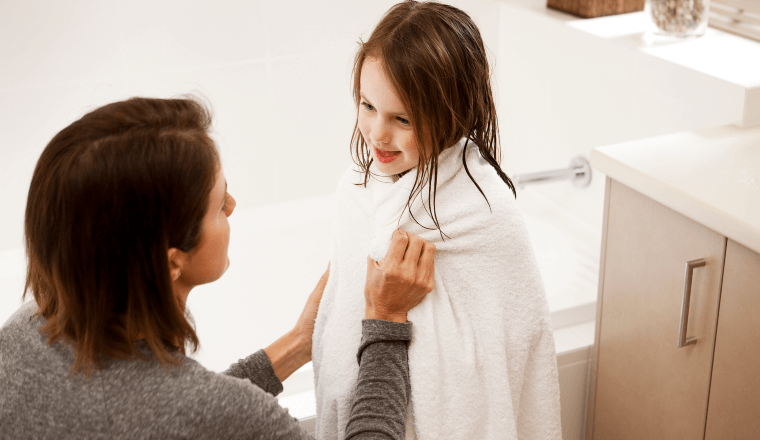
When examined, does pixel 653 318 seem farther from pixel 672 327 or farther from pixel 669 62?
pixel 669 62

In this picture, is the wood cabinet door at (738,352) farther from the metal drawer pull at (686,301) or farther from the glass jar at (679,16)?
the glass jar at (679,16)

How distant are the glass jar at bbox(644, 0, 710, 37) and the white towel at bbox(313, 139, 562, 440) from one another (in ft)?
3.02

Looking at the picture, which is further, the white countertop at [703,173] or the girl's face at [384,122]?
the white countertop at [703,173]

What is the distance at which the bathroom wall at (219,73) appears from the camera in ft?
6.30

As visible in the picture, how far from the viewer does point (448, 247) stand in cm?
107

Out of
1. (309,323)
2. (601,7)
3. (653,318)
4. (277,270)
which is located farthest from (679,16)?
(277,270)

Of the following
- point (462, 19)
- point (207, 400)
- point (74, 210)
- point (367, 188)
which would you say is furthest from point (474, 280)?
point (74, 210)

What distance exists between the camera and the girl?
100 centimetres

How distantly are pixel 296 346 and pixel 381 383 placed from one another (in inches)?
9.3

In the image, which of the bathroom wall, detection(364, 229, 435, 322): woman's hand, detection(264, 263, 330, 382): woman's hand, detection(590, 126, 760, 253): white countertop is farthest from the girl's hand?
the bathroom wall

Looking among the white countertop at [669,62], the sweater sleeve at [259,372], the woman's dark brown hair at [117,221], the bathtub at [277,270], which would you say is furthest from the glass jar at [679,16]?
the woman's dark brown hair at [117,221]

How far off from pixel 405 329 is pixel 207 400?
14.3 inches

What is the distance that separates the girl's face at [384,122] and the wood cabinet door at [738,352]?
0.53m

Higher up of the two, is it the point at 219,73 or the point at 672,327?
the point at 219,73
